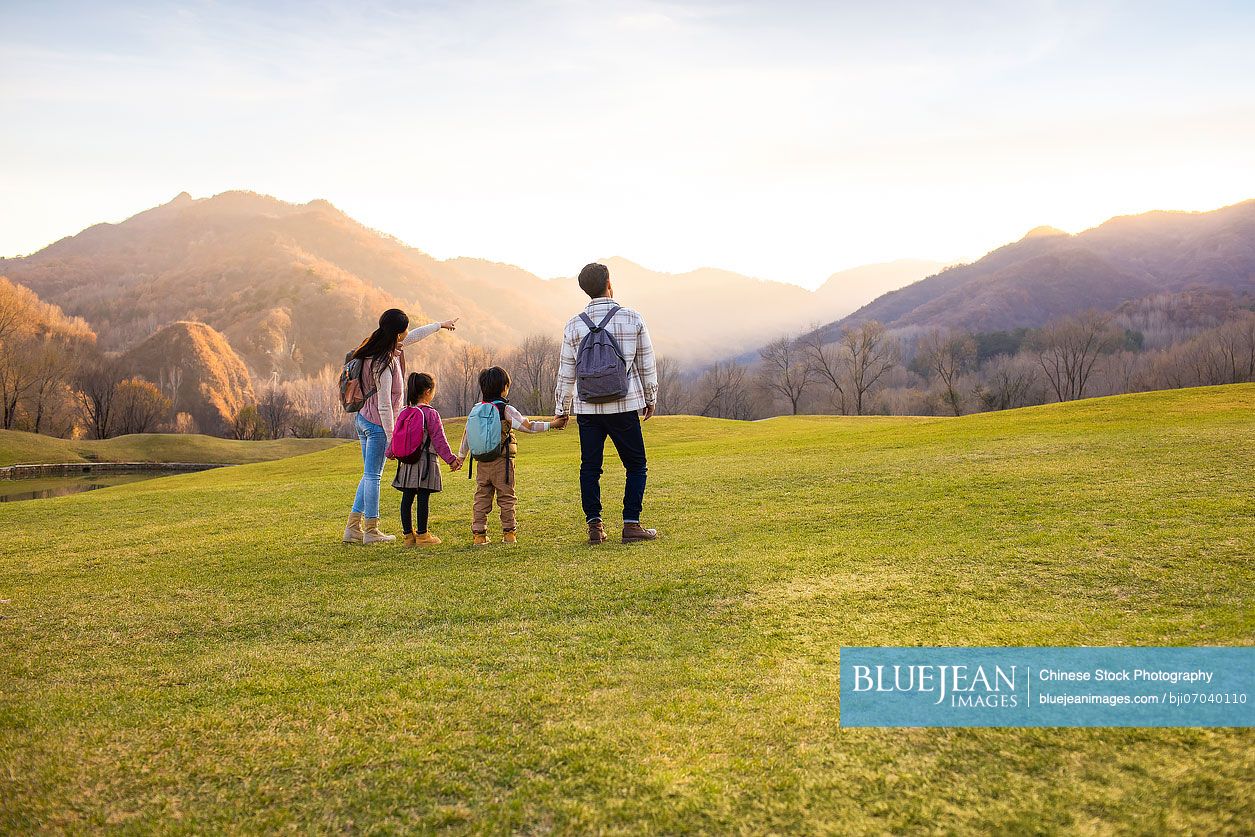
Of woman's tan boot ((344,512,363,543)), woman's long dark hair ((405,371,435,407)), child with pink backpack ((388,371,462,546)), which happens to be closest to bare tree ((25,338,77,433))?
woman's tan boot ((344,512,363,543))

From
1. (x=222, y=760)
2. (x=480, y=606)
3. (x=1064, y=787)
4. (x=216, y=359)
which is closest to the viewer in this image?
(x=1064, y=787)

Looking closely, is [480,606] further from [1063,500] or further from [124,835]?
[1063,500]

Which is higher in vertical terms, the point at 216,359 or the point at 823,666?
the point at 216,359

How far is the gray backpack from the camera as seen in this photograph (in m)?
8.45

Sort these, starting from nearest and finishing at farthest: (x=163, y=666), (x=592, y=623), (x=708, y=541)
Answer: (x=163, y=666), (x=592, y=623), (x=708, y=541)

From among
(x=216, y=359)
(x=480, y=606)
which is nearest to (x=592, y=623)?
(x=480, y=606)

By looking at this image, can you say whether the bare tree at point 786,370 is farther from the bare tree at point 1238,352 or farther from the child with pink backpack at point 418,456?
the child with pink backpack at point 418,456

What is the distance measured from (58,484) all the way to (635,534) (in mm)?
50191

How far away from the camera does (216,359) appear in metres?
147

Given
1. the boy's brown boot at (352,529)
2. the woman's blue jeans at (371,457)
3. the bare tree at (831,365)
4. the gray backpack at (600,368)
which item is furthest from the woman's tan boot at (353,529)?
the bare tree at (831,365)

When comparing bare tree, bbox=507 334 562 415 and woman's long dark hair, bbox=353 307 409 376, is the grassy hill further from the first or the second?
woman's long dark hair, bbox=353 307 409 376

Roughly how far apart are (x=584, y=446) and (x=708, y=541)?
74.3 inches

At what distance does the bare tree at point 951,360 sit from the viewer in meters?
97.6

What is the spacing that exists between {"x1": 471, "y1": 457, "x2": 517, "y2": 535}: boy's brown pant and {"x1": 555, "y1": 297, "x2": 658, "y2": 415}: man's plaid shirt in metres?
1.08
